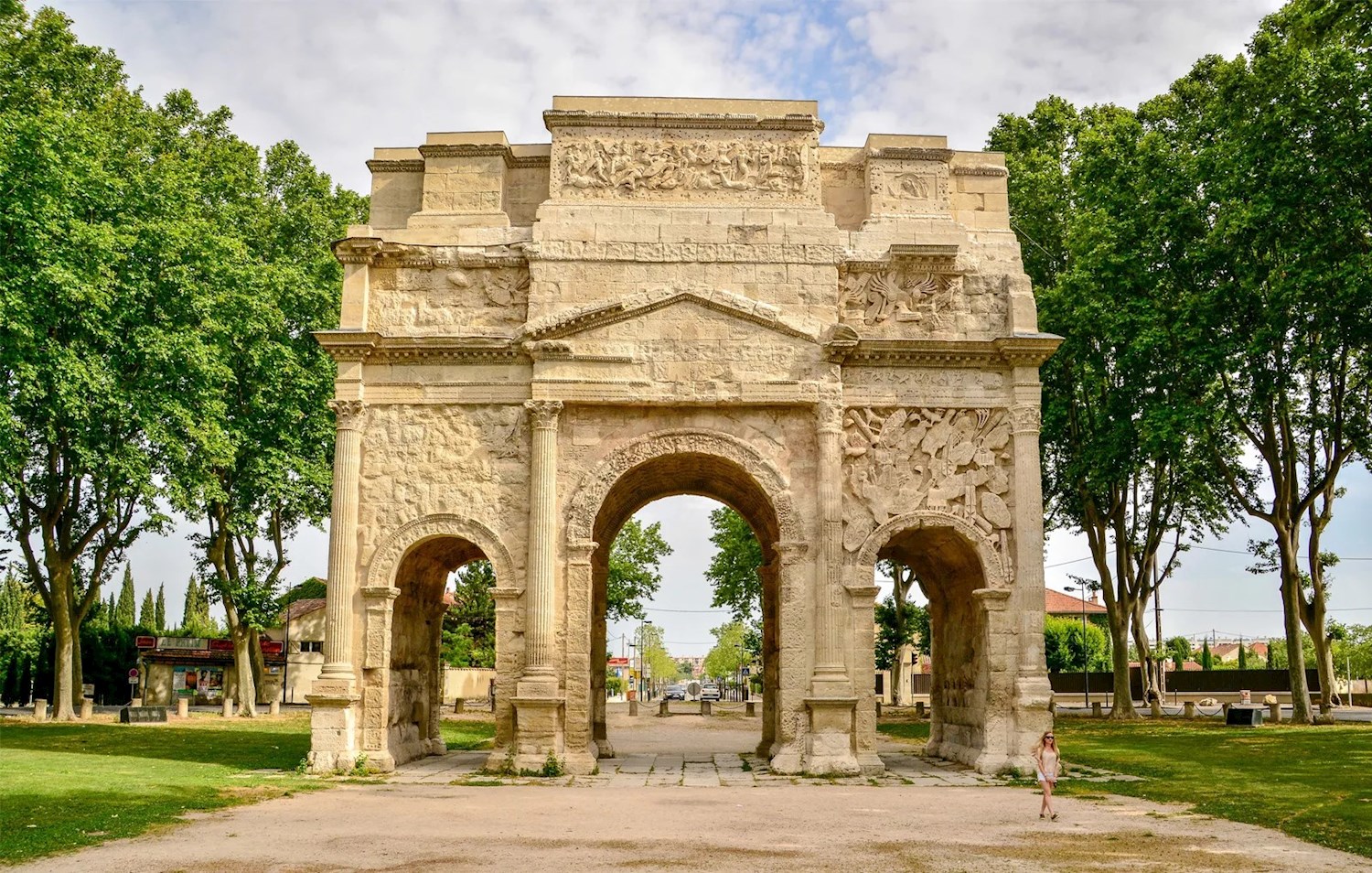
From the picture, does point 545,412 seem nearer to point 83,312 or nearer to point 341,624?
point 341,624

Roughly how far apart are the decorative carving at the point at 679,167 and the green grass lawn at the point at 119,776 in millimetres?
12101

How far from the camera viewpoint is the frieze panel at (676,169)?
22891mm

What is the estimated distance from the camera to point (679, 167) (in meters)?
23.0

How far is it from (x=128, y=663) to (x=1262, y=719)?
43551mm

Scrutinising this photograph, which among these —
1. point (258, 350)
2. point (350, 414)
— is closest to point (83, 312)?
point (258, 350)

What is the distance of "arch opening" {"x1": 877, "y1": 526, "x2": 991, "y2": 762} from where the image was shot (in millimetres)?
22312

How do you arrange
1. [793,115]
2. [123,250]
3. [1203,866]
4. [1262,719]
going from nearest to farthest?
[1203,866]
[793,115]
[123,250]
[1262,719]

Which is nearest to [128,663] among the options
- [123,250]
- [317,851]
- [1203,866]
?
[123,250]

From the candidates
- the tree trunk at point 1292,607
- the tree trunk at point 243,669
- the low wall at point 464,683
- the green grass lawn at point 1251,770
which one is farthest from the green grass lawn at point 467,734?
the tree trunk at point 1292,607

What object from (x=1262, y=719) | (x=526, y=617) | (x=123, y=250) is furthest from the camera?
(x=1262, y=719)

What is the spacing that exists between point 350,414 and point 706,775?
30.6 feet

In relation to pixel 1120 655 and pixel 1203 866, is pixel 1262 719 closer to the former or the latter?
pixel 1120 655

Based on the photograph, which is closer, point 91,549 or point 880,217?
point 880,217

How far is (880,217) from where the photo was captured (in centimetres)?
2300
